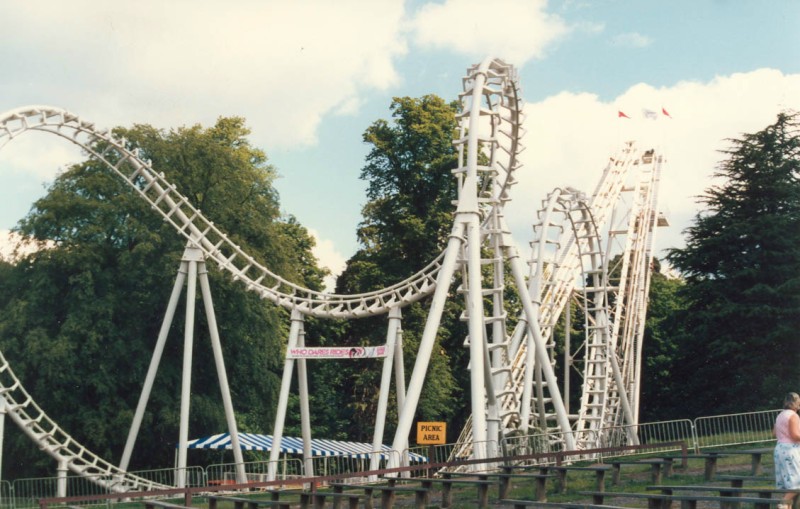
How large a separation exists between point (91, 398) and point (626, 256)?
62.8ft

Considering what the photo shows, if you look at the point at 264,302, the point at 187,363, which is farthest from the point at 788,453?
the point at 264,302

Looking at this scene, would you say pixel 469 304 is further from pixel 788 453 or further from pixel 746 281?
pixel 746 281

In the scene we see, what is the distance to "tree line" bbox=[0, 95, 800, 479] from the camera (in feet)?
106

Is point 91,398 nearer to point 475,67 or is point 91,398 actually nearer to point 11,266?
point 11,266

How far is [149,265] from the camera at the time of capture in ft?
111

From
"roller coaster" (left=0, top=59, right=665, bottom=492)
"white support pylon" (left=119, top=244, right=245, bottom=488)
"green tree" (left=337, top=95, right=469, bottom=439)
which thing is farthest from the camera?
"green tree" (left=337, top=95, right=469, bottom=439)

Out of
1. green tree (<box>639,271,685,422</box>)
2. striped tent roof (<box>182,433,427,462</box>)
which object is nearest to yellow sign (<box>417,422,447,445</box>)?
striped tent roof (<box>182,433,427,462</box>)

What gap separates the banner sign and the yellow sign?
2.28 meters

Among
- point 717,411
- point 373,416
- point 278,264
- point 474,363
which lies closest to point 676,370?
point 717,411

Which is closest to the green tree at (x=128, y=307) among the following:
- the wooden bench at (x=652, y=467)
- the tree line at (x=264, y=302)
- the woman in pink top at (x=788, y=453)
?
the tree line at (x=264, y=302)

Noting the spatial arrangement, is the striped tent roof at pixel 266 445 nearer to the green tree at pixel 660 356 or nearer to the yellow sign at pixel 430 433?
the yellow sign at pixel 430 433

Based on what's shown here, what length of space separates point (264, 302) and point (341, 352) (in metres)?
12.6

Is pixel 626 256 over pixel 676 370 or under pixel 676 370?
over

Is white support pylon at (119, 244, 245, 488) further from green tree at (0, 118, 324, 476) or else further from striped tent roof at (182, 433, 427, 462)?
green tree at (0, 118, 324, 476)
